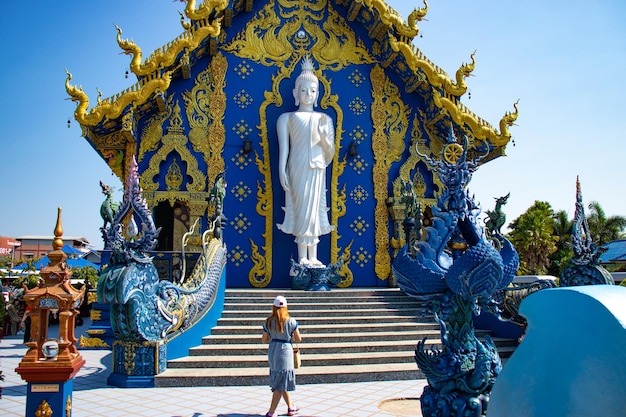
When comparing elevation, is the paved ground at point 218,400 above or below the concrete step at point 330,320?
below

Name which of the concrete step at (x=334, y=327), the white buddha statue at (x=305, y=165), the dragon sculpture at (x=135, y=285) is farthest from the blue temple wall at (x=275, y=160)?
the dragon sculpture at (x=135, y=285)

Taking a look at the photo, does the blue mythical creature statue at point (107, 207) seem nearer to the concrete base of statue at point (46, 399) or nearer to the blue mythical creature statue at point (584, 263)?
the concrete base of statue at point (46, 399)

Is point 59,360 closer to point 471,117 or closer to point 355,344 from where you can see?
point 355,344

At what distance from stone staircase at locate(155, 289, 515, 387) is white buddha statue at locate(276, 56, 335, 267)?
A: 137 centimetres

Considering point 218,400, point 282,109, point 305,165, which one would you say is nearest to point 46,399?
point 218,400

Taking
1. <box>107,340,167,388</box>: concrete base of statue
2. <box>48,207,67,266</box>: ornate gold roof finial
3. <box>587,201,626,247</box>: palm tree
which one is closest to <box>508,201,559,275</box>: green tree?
<box>587,201,626,247</box>: palm tree

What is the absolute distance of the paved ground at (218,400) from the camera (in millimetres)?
5340

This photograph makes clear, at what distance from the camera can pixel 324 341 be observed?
318 inches

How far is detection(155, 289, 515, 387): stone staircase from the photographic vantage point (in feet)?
22.4

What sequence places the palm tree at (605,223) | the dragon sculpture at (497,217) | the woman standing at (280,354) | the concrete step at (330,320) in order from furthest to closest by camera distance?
the palm tree at (605,223) → the concrete step at (330,320) → the dragon sculpture at (497,217) → the woman standing at (280,354)

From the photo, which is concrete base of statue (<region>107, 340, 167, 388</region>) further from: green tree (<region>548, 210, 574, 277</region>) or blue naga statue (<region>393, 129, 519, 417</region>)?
green tree (<region>548, 210, 574, 277</region>)

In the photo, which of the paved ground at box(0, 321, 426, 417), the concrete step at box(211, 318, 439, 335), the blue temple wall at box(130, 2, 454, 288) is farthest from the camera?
the blue temple wall at box(130, 2, 454, 288)

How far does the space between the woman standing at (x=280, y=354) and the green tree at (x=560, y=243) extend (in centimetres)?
1879

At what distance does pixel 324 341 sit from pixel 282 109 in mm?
5484
